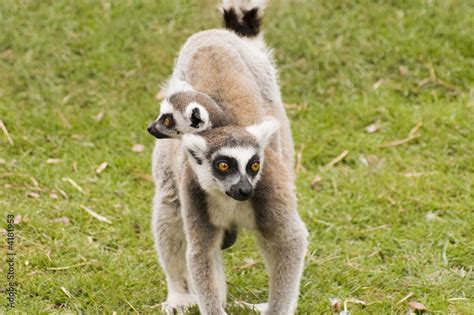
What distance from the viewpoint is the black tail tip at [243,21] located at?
610 cm

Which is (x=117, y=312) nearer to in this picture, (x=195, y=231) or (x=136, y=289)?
(x=136, y=289)

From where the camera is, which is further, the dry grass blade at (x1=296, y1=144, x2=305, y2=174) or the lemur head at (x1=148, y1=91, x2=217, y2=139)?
the dry grass blade at (x1=296, y1=144, x2=305, y2=174)

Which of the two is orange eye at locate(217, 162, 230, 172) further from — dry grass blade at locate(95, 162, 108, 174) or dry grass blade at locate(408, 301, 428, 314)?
dry grass blade at locate(95, 162, 108, 174)

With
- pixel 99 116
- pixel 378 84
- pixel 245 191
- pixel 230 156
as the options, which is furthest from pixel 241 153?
pixel 378 84

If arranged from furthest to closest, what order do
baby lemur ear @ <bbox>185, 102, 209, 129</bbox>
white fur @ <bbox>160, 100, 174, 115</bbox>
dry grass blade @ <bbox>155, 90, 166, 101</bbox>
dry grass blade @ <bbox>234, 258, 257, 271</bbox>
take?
1. dry grass blade @ <bbox>155, 90, 166, 101</bbox>
2. dry grass blade @ <bbox>234, 258, 257, 271</bbox>
3. white fur @ <bbox>160, 100, 174, 115</bbox>
4. baby lemur ear @ <bbox>185, 102, 209, 129</bbox>

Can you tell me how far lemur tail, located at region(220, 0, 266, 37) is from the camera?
609 cm

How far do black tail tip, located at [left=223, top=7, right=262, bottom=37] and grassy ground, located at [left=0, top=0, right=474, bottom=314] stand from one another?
1.50 meters

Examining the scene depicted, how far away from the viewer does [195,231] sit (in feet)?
15.4

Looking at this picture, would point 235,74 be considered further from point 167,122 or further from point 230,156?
point 230,156

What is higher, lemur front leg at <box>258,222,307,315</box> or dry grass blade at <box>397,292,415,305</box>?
lemur front leg at <box>258,222,307,315</box>

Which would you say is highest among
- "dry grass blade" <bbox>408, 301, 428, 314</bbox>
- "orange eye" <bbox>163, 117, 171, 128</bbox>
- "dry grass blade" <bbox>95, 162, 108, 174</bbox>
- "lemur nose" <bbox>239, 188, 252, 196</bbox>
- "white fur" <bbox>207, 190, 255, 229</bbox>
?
"orange eye" <bbox>163, 117, 171, 128</bbox>

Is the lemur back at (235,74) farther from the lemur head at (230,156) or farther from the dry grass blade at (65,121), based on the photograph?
the dry grass blade at (65,121)

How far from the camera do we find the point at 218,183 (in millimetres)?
4465

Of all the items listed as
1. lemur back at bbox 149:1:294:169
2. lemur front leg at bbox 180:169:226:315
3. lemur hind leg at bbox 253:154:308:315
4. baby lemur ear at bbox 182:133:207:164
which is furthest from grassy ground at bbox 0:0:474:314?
baby lemur ear at bbox 182:133:207:164
